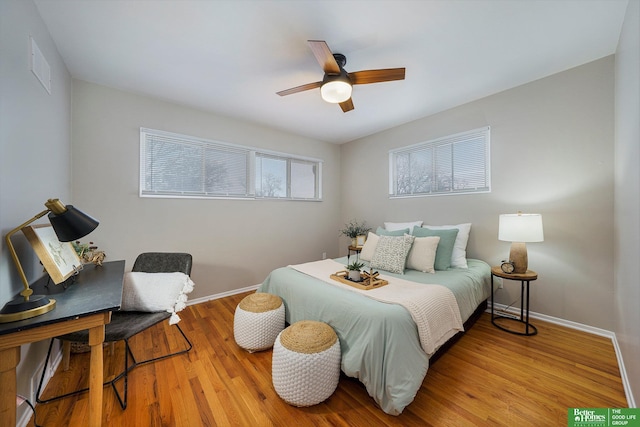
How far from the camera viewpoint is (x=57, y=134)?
202 centimetres

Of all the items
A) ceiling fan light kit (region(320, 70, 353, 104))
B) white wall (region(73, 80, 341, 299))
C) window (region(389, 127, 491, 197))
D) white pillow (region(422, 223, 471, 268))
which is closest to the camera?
ceiling fan light kit (region(320, 70, 353, 104))

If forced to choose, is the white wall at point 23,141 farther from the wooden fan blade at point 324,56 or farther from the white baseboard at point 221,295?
the wooden fan blade at point 324,56

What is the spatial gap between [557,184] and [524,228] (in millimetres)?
715

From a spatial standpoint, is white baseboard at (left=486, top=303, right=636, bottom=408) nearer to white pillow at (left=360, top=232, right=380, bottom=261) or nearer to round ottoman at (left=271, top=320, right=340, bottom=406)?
white pillow at (left=360, top=232, right=380, bottom=261)

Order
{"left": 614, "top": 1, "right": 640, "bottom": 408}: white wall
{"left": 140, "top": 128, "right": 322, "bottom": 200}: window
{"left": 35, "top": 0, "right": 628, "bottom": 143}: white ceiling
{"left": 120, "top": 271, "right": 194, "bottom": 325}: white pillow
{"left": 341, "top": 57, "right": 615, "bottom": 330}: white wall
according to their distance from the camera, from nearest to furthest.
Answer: {"left": 614, "top": 1, "right": 640, "bottom": 408}: white wall
{"left": 35, "top": 0, "right": 628, "bottom": 143}: white ceiling
{"left": 120, "top": 271, "right": 194, "bottom": 325}: white pillow
{"left": 341, "top": 57, "right": 615, "bottom": 330}: white wall
{"left": 140, "top": 128, "right": 322, "bottom": 200}: window

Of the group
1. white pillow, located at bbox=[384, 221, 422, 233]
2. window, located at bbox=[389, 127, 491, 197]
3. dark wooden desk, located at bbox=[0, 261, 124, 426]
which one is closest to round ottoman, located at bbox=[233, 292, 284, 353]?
dark wooden desk, located at bbox=[0, 261, 124, 426]

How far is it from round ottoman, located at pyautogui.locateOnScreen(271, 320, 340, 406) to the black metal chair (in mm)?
968

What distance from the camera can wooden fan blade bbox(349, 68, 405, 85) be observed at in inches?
74.4

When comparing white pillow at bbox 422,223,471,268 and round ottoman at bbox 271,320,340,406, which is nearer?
round ottoman at bbox 271,320,340,406

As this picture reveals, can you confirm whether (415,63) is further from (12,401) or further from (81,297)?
(12,401)

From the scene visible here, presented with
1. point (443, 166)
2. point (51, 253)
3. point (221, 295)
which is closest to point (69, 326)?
point (51, 253)

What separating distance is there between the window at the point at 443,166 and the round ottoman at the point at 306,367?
2.74m

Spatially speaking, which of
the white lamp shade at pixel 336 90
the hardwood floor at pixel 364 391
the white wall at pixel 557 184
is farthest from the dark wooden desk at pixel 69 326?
the white wall at pixel 557 184

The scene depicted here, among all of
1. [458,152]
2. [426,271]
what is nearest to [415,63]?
[458,152]
